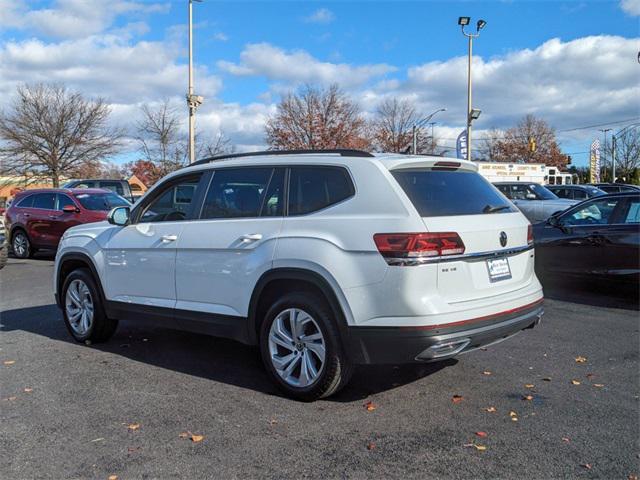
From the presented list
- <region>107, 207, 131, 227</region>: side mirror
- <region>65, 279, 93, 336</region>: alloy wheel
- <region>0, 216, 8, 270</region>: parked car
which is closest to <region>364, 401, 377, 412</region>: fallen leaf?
<region>107, 207, 131, 227</region>: side mirror

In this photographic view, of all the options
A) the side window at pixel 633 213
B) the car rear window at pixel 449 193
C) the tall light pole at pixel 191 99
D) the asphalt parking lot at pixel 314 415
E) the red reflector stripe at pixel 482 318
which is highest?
the tall light pole at pixel 191 99

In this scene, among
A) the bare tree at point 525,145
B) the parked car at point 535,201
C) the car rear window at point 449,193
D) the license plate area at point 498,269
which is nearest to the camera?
the car rear window at point 449,193

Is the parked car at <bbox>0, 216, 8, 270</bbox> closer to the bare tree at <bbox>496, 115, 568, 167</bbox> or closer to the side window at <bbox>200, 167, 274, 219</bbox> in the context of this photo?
the side window at <bbox>200, 167, 274, 219</bbox>

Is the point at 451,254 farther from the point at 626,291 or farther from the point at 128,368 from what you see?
the point at 626,291

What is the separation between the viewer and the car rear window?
166 inches

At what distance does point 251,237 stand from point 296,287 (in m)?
0.56

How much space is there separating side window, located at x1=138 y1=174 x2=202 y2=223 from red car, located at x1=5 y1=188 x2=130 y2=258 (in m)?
8.79

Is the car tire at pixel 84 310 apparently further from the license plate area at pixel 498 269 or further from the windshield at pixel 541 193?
the windshield at pixel 541 193

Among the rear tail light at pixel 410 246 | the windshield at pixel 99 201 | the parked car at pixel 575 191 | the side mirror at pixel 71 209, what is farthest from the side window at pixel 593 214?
the parked car at pixel 575 191

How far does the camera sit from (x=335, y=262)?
4.17 metres

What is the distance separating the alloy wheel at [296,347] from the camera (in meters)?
4.39

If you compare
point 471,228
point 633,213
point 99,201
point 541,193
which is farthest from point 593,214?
point 99,201

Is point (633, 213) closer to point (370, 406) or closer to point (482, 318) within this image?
point (482, 318)

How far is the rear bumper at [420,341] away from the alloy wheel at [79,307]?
3.37 meters
